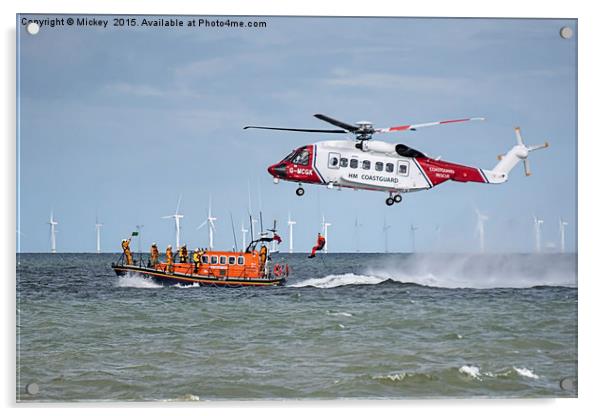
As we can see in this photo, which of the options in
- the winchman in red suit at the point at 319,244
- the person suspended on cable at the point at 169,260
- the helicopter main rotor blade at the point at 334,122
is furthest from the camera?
the person suspended on cable at the point at 169,260

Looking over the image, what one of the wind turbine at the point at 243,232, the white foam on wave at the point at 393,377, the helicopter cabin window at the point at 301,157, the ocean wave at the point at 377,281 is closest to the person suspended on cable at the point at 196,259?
the ocean wave at the point at 377,281

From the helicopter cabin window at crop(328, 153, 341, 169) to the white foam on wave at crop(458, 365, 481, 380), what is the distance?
9.98ft

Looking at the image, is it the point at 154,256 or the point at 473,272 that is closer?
the point at 473,272

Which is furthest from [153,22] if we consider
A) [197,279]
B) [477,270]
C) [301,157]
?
[197,279]

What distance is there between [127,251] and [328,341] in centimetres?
386

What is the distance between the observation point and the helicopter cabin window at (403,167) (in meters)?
12.2

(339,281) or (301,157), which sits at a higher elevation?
(301,157)

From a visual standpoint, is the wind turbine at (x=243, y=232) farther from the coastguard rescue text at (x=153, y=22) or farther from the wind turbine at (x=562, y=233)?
the wind turbine at (x=562, y=233)

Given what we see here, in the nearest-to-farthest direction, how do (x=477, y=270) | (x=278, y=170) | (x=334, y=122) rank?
1. (x=334, y=122)
2. (x=278, y=170)
3. (x=477, y=270)

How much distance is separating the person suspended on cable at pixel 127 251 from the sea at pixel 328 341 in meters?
0.43

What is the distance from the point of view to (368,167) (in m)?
12.3

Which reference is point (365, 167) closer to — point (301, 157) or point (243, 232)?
point (301, 157)

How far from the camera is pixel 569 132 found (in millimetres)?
11375

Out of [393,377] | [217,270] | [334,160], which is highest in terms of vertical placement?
[334,160]
